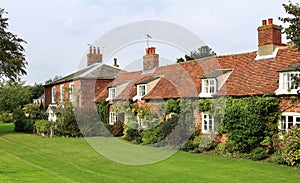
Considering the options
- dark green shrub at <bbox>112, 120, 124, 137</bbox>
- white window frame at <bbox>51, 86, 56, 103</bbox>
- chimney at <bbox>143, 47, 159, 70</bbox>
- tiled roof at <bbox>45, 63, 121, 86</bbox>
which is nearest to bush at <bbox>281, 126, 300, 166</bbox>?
dark green shrub at <bbox>112, 120, 124, 137</bbox>

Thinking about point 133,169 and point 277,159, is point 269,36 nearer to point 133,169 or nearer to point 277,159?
point 277,159

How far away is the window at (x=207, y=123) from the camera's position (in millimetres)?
21656

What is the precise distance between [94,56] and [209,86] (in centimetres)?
2331

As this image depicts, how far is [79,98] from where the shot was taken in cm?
3612

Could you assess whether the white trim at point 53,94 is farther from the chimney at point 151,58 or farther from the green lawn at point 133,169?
the green lawn at point 133,169

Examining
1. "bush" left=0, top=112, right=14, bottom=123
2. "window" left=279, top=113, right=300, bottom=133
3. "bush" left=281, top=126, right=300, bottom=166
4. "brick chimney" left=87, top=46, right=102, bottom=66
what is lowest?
"bush" left=0, top=112, right=14, bottom=123

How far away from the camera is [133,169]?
1546 cm

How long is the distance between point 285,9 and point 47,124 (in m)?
22.9

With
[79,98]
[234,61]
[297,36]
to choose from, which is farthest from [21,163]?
[79,98]

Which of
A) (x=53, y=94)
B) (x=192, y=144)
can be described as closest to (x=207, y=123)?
(x=192, y=144)

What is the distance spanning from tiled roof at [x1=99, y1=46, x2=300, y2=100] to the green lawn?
438cm

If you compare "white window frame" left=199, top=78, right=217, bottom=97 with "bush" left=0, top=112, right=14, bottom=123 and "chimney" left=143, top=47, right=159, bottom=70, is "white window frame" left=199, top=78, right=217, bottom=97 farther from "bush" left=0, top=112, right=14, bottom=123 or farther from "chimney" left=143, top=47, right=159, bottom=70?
"bush" left=0, top=112, right=14, bottom=123

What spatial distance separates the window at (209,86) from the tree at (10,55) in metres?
18.2

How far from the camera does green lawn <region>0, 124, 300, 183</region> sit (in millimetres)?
13406
